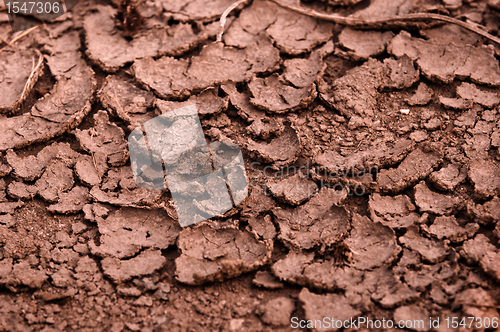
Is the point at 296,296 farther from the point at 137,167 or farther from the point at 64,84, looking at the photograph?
the point at 64,84

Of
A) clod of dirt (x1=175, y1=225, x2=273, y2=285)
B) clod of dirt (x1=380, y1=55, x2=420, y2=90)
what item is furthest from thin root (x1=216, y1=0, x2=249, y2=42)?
clod of dirt (x1=175, y1=225, x2=273, y2=285)

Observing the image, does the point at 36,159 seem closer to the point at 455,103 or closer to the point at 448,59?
the point at 455,103

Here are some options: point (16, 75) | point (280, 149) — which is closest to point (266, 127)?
point (280, 149)

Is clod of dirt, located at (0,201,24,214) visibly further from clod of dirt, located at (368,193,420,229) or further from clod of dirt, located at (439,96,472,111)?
clod of dirt, located at (439,96,472,111)

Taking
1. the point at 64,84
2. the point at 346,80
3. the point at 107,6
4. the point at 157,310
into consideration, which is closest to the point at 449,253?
the point at 346,80

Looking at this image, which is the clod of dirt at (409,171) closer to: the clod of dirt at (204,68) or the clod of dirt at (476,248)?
the clod of dirt at (476,248)

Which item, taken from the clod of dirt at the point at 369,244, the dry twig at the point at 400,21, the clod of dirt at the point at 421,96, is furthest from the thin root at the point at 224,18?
the clod of dirt at the point at 369,244

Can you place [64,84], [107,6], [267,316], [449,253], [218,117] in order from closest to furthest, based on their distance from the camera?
[267,316] → [449,253] → [218,117] → [64,84] → [107,6]
